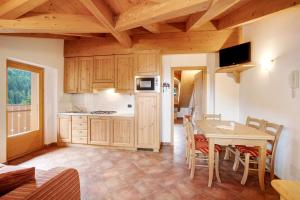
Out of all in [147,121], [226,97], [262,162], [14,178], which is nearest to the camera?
[14,178]

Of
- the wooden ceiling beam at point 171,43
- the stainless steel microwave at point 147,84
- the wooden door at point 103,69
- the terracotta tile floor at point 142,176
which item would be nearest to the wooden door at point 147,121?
the stainless steel microwave at point 147,84

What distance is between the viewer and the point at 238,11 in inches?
126

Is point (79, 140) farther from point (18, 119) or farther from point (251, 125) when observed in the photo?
point (251, 125)

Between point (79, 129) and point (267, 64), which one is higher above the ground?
point (267, 64)

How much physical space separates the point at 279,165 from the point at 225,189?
1073 millimetres

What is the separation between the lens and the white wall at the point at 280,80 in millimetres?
2350

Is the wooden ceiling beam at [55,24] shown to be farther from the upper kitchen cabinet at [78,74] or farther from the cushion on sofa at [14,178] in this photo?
the cushion on sofa at [14,178]

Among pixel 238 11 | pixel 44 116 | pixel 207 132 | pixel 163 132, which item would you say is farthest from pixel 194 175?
pixel 44 116

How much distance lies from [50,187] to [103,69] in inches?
132

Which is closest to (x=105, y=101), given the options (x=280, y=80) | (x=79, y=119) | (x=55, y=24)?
(x=79, y=119)

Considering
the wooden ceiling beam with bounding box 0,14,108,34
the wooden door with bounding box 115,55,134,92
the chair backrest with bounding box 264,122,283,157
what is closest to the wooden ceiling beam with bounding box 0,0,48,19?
the wooden ceiling beam with bounding box 0,14,108,34

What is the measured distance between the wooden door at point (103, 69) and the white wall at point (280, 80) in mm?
3069

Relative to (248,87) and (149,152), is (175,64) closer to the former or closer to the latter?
(248,87)

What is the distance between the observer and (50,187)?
115 centimetres
